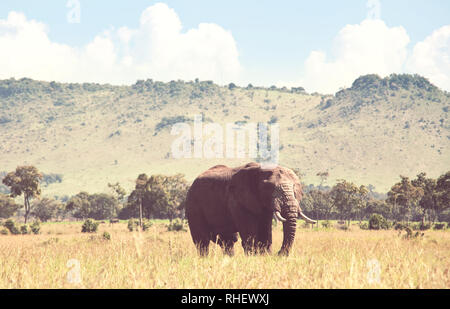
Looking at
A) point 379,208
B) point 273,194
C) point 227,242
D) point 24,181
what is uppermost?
point 24,181

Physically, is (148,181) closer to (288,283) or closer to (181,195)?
(181,195)

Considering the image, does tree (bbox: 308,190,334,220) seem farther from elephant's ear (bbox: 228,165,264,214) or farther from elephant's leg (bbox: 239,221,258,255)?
elephant's leg (bbox: 239,221,258,255)

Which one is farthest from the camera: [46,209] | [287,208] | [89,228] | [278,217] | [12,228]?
[46,209]

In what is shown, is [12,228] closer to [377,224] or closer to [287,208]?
[377,224]

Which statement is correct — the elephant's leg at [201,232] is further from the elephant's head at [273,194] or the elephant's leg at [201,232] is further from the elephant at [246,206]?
the elephant's head at [273,194]

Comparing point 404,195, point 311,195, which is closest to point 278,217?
point 404,195

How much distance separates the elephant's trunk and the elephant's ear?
2.49 ft

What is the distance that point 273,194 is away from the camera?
13.1m

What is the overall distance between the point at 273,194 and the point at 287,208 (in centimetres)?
50

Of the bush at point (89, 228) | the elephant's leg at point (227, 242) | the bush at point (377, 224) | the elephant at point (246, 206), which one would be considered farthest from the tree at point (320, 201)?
the elephant's leg at point (227, 242)

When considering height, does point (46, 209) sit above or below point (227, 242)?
below

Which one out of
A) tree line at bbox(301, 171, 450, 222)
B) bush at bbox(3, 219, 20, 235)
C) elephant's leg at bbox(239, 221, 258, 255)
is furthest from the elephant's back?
tree line at bbox(301, 171, 450, 222)
